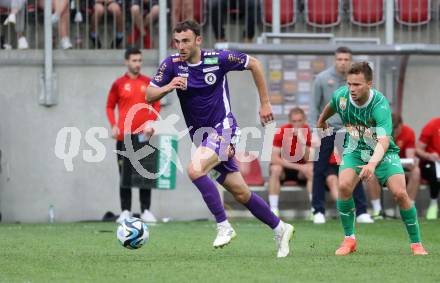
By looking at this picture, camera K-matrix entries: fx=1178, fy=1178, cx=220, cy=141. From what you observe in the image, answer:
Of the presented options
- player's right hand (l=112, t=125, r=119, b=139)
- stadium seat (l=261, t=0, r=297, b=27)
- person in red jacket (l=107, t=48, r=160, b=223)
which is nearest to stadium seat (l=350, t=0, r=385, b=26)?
stadium seat (l=261, t=0, r=297, b=27)

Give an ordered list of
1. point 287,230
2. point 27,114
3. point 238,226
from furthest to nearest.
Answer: point 27,114
point 238,226
point 287,230

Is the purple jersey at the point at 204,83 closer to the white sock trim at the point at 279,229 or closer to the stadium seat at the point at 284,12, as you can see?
the white sock trim at the point at 279,229

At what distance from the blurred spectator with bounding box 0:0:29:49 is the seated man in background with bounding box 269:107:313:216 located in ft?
13.6

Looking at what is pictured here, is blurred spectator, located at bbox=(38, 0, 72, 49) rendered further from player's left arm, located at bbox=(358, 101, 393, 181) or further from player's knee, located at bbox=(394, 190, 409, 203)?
player's knee, located at bbox=(394, 190, 409, 203)

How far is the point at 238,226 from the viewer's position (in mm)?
15242

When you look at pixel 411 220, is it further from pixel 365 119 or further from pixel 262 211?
pixel 262 211

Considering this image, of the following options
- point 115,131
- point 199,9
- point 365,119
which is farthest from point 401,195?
point 199,9

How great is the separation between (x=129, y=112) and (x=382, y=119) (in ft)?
21.2

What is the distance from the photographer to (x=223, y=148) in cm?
1034

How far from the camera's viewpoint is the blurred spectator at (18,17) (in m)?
17.7

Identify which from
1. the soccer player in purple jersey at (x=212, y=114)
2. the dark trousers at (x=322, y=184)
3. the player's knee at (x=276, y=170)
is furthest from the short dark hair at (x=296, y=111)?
the soccer player in purple jersey at (x=212, y=114)

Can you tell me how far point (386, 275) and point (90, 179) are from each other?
32.2 ft

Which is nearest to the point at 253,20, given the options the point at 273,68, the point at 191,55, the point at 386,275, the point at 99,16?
the point at 273,68

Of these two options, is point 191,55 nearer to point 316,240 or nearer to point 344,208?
point 344,208
